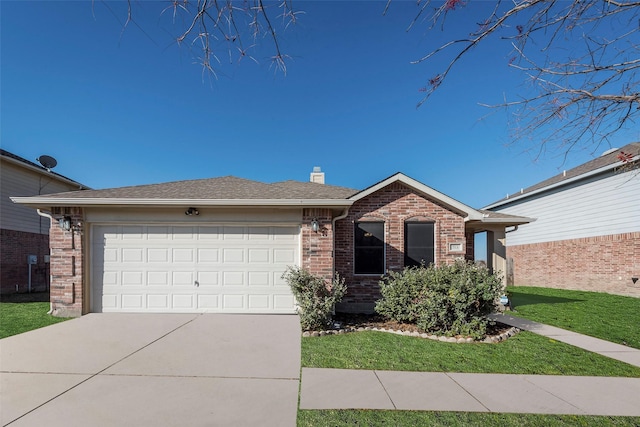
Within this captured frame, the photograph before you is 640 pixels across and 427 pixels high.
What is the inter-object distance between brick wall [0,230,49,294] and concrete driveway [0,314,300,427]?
298 inches

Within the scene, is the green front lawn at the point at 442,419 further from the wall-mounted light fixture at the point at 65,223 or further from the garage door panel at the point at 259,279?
the wall-mounted light fixture at the point at 65,223

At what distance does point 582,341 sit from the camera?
645 cm

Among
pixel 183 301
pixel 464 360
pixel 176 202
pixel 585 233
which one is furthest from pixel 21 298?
pixel 585 233

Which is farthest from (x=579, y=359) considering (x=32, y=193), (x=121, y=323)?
(x=32, y=193)

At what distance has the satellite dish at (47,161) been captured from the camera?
1349cm

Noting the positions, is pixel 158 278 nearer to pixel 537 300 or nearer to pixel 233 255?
pixel 233 255

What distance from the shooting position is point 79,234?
26.1 feet

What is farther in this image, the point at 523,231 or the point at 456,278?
the point at 523,231

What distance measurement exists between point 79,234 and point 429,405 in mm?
8633

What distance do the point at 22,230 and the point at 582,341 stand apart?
1857cm

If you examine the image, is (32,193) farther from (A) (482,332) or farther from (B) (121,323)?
(A) (482,332)

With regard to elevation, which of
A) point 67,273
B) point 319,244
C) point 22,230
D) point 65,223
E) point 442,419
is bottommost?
point 442,419

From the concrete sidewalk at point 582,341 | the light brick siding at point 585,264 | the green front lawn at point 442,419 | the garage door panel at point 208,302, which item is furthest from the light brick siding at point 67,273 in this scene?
the light brick siding at point 585,264

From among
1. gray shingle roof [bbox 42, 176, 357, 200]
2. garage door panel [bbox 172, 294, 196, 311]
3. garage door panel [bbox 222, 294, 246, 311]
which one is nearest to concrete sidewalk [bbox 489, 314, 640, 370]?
gray shingle roof [bbox 42, 176, 357, 200]
